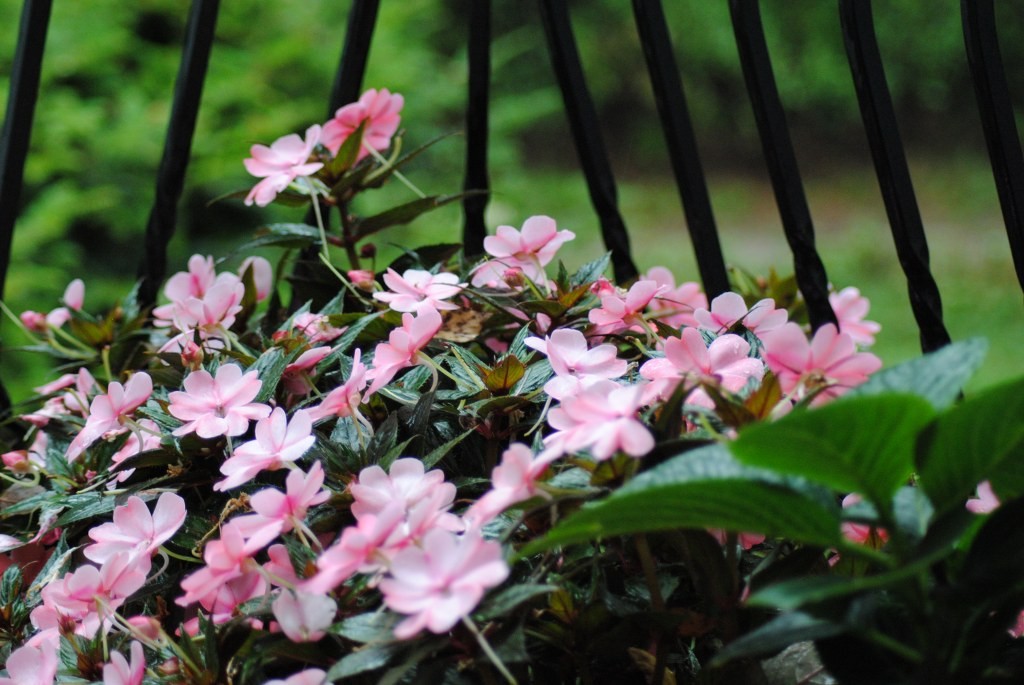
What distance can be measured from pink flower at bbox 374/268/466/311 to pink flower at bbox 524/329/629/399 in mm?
86

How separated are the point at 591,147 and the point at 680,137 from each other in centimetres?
8

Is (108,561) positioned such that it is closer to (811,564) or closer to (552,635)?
(552,635)

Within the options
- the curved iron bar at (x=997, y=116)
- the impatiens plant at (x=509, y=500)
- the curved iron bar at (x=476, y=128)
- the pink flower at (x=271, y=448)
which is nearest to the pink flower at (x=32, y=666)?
the impatiens plant at (x=509, y=500)

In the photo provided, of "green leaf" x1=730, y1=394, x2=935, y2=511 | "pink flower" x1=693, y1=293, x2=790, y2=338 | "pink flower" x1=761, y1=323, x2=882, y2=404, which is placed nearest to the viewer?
"green leaf" x1=730, y1=394, x2=935, y2=511

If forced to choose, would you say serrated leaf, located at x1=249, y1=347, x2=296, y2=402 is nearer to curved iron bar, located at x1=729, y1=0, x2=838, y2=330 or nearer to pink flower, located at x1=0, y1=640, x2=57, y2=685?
pink flower, located at x1=0, y1=640, x2=57, y2=685

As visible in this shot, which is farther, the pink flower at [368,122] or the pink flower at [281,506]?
the pink flower at [368,122]

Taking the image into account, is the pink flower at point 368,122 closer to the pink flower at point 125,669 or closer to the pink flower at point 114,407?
the pink flower at point 114,407

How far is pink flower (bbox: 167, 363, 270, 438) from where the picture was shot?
0.55 m

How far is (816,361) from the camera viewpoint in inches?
18.6

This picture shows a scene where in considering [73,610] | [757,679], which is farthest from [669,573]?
[73,610]

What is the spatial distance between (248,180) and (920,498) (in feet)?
8.20

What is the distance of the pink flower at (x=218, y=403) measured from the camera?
1.79 ft

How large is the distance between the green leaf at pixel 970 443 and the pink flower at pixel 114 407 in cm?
42

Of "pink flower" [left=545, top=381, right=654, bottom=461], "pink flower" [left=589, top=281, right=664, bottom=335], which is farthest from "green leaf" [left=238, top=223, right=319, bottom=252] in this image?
"pink flower" [left=545, top=381, right=654, bottom=461]
